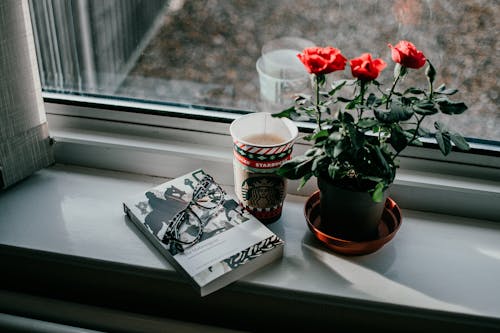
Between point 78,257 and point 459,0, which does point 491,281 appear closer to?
point 459,0

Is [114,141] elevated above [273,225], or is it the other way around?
[114,141]

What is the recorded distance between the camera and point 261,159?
930 mm

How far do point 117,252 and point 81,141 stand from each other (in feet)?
1.02

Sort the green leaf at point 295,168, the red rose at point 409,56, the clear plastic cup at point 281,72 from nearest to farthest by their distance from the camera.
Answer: the red rose at point 409,56 < the green leaf at point 295,168 < the clear plastic cup at point 281,72

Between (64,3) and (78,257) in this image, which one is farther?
(64,3)

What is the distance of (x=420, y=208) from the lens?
107 centimetres

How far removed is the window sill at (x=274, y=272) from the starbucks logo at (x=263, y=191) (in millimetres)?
66

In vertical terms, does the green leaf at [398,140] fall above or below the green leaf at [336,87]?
below

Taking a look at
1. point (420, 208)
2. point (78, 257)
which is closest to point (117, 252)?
point (78, 257)

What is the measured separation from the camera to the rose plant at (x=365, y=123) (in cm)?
79

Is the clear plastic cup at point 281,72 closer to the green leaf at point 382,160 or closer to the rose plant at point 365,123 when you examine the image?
the rose plant at point 365,123

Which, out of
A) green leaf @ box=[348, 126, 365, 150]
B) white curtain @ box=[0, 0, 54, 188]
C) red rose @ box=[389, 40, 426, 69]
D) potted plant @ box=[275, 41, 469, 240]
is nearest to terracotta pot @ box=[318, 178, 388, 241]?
potted plant @ box=[275, 41, 469, 240]

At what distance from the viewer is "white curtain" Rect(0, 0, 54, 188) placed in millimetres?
978

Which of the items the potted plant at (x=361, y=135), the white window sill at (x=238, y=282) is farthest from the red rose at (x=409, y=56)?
the white window sill at (x=238, y=282)
